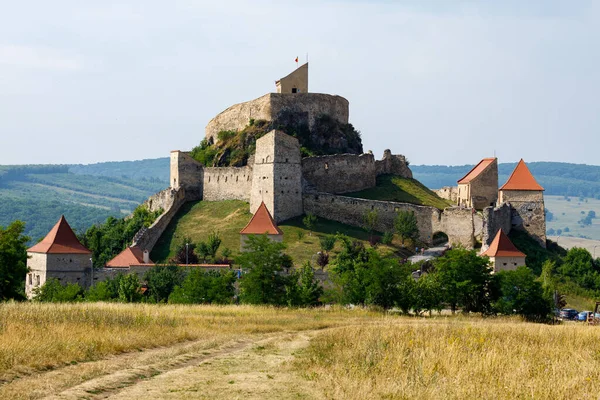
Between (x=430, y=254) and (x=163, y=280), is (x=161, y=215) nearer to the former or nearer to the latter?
(x=163, y=280)

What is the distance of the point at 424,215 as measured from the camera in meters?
57.2

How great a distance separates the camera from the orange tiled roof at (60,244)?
50375mm

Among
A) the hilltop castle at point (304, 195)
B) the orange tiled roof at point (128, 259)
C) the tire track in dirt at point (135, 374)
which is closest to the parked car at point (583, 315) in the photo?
the hilltop castle at point (304, 195)

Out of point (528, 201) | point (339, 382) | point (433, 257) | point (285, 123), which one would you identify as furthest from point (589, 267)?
point (339, 382)

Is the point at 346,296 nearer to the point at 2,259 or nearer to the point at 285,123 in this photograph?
the point at 2,259

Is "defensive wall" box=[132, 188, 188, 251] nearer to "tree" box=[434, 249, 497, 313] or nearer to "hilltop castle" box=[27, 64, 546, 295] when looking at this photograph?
"hilltop castle" box=[27, 64, 546, 295]

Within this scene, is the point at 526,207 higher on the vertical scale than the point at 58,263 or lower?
higher

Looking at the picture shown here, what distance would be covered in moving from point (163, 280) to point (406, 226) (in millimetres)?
15216

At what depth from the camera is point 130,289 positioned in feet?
146

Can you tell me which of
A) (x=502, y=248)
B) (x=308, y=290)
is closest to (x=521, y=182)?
(x=502, y=248)

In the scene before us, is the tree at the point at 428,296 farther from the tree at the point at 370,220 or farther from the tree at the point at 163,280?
the tree at the point at 370,220

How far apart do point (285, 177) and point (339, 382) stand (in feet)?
130

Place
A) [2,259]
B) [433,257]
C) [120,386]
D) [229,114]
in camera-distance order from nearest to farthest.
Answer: [120,386] → [2,259] → [433,257] → [229,114]

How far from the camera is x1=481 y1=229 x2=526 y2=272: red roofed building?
50.1 m
